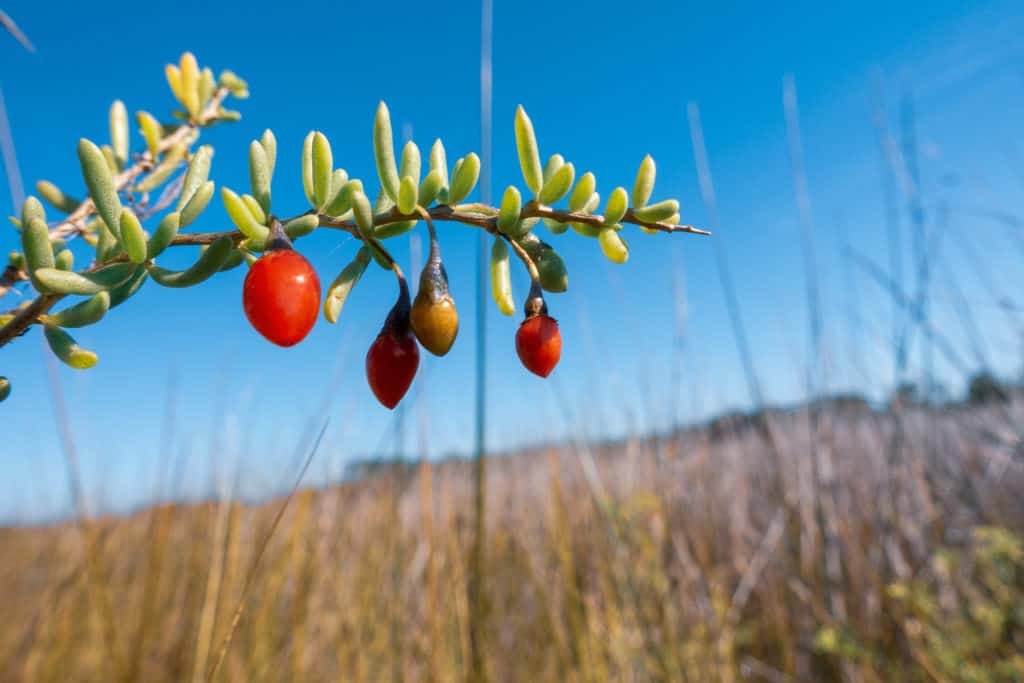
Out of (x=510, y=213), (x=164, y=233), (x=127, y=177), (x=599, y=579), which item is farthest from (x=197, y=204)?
(x=599, y=579)

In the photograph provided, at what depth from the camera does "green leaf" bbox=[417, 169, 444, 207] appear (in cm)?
28

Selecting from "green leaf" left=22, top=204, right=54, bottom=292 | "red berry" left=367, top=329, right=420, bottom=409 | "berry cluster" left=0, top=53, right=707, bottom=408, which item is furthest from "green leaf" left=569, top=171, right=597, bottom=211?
"green leaf" left=22, top=204, right=54, bottom=292

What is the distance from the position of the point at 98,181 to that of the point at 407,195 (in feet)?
0.41

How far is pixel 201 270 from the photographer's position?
10.1 inches

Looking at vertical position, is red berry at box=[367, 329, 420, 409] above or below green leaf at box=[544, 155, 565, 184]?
below

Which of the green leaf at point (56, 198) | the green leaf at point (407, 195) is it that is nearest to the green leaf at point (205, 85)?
the green leaf at point (56, 198)

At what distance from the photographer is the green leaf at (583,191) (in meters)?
0.30

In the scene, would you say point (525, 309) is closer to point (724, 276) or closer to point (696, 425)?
point (724, 276)

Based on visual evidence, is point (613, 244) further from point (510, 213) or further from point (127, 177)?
point (127, 177)

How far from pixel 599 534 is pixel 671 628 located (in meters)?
0.30

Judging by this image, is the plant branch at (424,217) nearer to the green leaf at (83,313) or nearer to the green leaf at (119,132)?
the green leaf at (83,313)

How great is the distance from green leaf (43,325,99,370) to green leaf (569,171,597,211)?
22 centimetres

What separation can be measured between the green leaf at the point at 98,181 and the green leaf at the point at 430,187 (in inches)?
4.8

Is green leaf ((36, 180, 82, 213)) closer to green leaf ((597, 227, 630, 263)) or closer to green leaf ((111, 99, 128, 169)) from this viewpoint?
green leaf ((111, 99, 128, 169))
